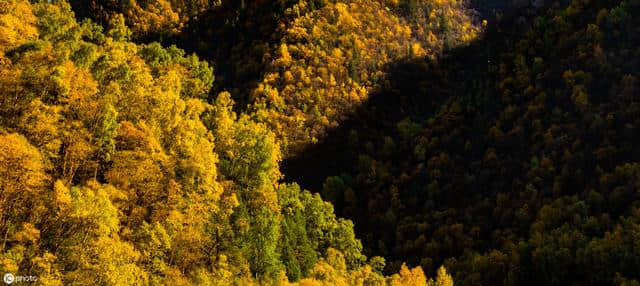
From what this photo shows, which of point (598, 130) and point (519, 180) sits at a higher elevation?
point (598, 130)

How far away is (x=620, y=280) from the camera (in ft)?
378

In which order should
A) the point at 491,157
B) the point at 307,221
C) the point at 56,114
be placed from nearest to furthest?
the point at 56,114, the point at 307,221, the point at 491,157

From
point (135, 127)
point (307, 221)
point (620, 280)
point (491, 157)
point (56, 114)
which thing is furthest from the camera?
point (491, 157)

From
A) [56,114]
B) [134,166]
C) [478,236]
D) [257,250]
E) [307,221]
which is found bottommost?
[478,236]

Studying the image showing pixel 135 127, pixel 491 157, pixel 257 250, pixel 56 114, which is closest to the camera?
pixel 56 114

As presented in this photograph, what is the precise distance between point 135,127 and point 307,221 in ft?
97.4

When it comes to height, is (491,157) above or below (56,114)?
below

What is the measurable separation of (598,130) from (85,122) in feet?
498

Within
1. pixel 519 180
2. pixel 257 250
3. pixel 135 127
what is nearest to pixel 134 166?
pixel 135 127

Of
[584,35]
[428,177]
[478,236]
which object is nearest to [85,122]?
[478,236]

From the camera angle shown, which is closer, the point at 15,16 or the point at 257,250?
the point at 15,16

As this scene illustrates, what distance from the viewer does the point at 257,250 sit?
52750 mm

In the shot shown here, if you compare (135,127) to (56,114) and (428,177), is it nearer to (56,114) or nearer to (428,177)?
(56,114)

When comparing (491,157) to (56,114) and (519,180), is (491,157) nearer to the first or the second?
(519,180)
